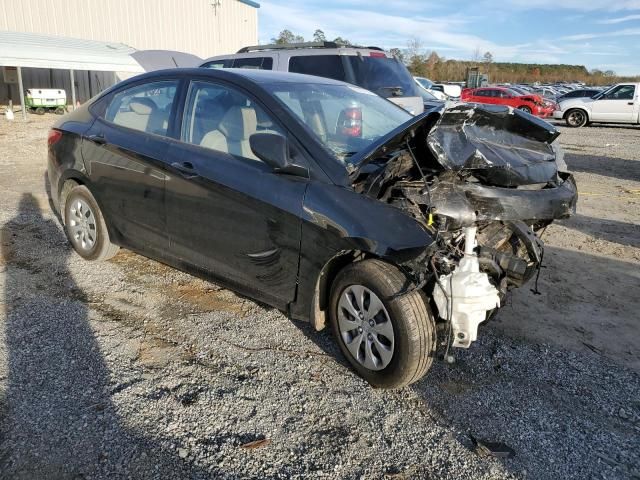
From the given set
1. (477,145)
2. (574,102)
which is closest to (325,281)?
(477,145)

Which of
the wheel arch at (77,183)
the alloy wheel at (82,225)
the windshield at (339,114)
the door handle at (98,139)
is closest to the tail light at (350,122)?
the windshield at (339,114)

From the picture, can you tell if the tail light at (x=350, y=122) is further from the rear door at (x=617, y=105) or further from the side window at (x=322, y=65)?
the rear door at (x=617, y=105)

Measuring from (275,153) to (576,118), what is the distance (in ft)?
76.9

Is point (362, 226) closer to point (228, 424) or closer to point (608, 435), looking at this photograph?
point (228, 424)

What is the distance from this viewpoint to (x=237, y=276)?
3561 mm

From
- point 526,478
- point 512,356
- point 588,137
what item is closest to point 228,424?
point 526,478

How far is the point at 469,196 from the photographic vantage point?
2.98 m

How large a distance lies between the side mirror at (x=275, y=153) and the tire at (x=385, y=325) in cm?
68

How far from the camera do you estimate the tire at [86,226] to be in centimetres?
460

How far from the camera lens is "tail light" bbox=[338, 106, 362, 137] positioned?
368cm

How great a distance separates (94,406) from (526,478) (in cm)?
221

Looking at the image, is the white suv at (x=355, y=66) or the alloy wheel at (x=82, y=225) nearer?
the alloy wheel at (x=82, y=225)

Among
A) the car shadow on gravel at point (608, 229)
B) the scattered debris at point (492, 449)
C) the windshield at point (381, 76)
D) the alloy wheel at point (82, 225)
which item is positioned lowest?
the scattered debris at point (492, 449)

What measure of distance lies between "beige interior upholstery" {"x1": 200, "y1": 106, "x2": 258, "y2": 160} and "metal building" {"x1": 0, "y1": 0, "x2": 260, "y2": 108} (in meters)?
21.8
